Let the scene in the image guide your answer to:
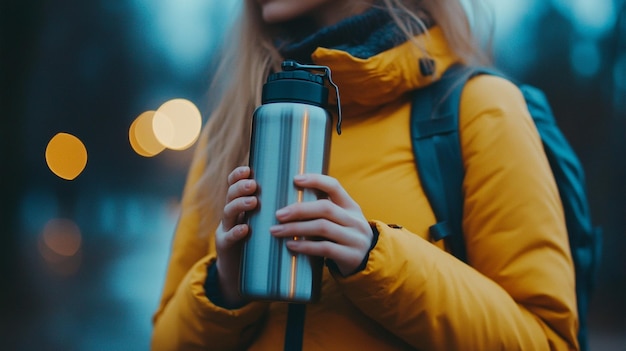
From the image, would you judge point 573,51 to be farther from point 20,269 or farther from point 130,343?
point 20,269

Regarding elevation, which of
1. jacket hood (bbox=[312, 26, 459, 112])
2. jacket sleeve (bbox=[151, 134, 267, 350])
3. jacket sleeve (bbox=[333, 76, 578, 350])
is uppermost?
jacket hood (bbox=[312, 26, 459, 112])

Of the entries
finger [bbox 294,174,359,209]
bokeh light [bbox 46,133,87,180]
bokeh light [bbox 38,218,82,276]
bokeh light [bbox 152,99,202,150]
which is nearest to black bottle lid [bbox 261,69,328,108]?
finger [bbox 294,174,359,209]

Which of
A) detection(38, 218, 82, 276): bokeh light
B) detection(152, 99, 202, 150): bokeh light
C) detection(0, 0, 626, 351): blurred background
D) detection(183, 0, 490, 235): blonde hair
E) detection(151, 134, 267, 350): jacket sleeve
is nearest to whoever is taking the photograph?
detection(151, 134, 267, 350): jacket sleeve

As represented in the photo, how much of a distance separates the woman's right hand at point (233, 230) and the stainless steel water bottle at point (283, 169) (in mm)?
13

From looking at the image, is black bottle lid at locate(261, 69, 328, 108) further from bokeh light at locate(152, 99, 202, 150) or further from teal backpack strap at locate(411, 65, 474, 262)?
bokeh light at locate(152, 99, 202, 150)

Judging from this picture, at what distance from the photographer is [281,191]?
2.80ft

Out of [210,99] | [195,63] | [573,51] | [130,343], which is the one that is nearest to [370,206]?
[210,99]

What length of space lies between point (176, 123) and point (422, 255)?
2987 mm

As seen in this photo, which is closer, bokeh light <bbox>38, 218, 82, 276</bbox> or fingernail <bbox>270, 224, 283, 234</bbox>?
fingernail <bbox>270, 224, 283, 234</bbox>

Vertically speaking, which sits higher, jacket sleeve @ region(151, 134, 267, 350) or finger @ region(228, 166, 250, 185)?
finger @ region(228, 166, 250, 185)

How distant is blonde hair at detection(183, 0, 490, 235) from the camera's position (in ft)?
3.96

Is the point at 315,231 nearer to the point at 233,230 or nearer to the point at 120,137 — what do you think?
the point at 233,230

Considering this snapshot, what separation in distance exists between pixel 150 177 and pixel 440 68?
3.42 m

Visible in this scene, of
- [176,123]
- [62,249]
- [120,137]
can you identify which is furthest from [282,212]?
[62,249]
